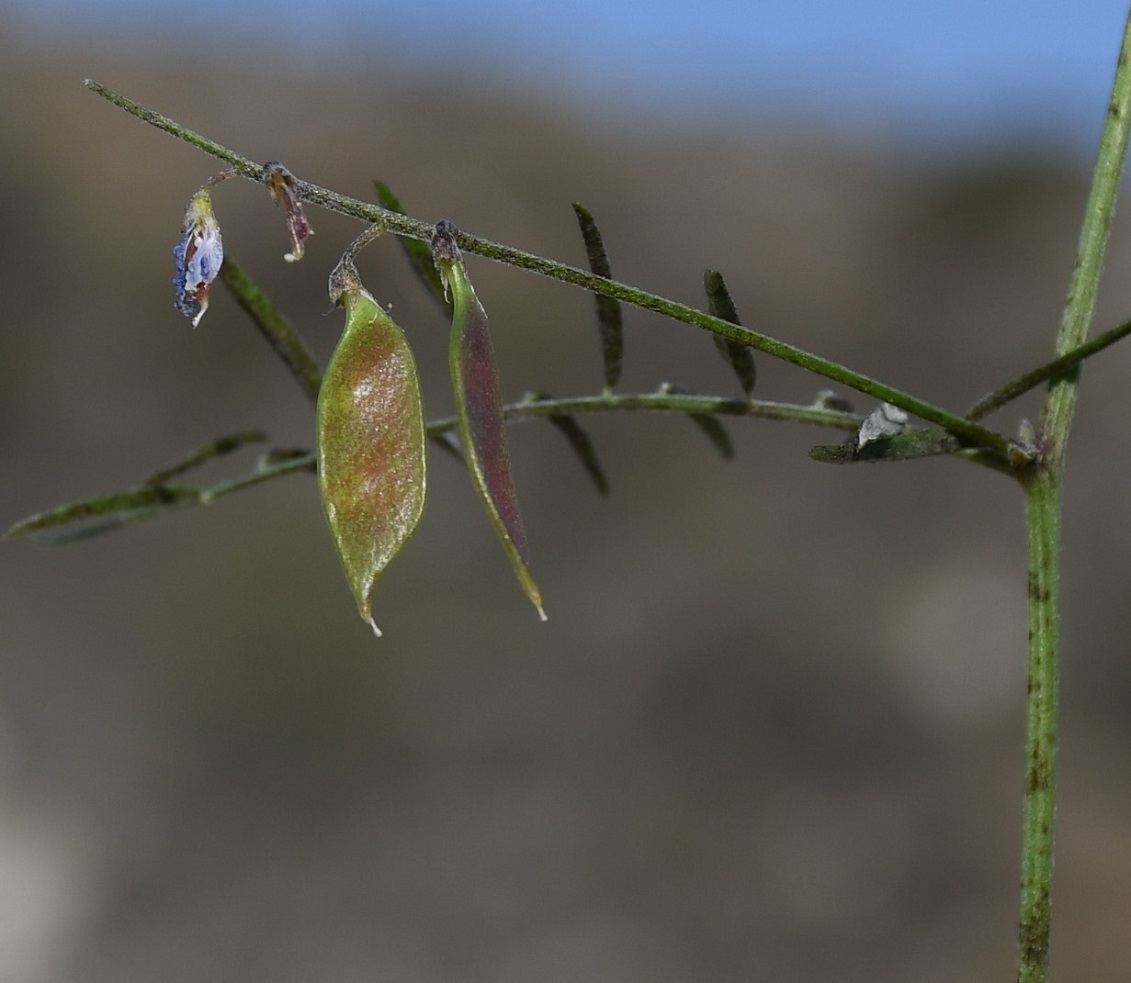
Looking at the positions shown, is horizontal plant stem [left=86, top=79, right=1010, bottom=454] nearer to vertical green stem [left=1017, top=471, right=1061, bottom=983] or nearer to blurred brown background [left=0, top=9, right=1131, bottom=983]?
vertical green stem [left=1017, top=471, right=1061, bottom=983]

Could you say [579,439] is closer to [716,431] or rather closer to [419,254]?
[716,431]

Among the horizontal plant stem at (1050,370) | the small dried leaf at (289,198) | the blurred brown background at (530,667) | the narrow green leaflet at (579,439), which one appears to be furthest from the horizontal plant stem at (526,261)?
the blurred brown background at (530,667)

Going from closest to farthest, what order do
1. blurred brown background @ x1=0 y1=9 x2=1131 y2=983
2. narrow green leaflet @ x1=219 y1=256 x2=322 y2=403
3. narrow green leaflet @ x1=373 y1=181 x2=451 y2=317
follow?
1. narrow green leaflet @ x1=373 y1=181 x2=451 y2=317
2. narrow green leaflet @ x1=219 y1=256 x2=322 y2=403
3. blurred brown background @ x1=0 y1=9 x2=1131 y2=983

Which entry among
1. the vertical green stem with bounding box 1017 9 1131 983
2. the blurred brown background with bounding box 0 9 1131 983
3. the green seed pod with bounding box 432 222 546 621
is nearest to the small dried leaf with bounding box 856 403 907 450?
the vertical green stem with bounding box 1017 9 1131 983

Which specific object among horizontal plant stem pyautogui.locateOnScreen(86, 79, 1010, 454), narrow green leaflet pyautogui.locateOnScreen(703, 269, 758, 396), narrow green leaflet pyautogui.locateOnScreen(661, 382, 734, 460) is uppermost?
narrow green leaflet pyautogui.locateOnScreen(661, 382, 734, 460)

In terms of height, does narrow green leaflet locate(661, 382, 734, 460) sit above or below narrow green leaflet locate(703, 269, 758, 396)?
above

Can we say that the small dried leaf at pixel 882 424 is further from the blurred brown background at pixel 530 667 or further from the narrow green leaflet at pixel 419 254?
the blurred brown background at pixel 530 667
